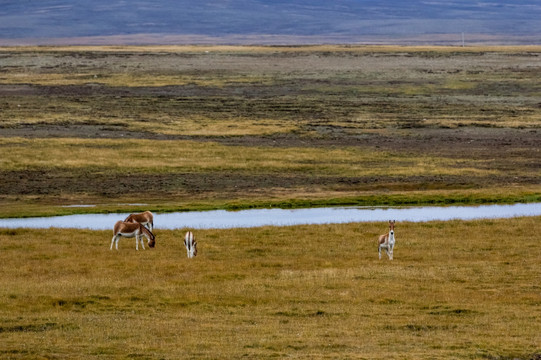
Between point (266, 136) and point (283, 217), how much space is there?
22637 millimetres

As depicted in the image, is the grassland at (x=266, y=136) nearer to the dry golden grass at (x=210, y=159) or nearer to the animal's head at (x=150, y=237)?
the dry golden grass at (x=210, y=159)

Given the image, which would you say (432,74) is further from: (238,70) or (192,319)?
(192,319)

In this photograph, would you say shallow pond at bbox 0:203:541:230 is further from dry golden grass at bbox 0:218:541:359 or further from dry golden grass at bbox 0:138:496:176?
dry golden grass at bbox 0:138:496:176

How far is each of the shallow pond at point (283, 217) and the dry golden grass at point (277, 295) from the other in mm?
3733

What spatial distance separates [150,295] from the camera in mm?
22719

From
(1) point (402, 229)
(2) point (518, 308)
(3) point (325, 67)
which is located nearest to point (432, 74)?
(3) point (325, 67)

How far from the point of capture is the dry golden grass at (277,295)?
17516 millimetres

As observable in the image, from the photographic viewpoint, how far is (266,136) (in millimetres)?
61188

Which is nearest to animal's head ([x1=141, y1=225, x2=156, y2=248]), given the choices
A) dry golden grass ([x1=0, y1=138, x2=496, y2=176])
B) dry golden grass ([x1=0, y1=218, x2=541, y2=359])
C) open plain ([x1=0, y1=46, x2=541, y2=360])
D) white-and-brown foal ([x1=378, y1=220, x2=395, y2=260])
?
open plain ([x1=0, y1=46, x2=541, y2=360])

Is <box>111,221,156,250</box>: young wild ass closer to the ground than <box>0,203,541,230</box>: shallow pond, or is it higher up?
higher up

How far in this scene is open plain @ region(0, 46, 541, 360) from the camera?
1891cm

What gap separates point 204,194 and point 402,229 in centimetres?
1316

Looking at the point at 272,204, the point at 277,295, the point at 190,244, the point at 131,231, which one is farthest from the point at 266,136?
the point at 277,295

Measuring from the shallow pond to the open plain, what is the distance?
3.96 feet
